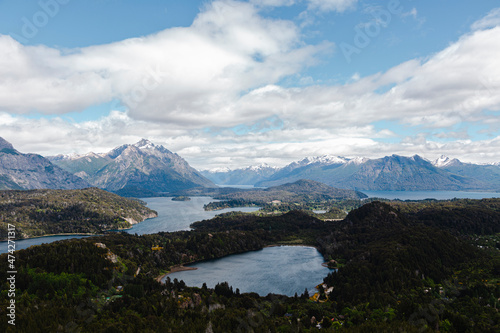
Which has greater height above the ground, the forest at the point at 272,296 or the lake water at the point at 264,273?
the forest at the point at 272,296

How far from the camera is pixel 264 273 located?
157125mm

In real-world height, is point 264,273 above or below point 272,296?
below

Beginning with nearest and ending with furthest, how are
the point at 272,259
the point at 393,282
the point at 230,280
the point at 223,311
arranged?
1. the point at 223,311
2. the point at 393,282
3. the point at 230,280
4. the point at 272,259

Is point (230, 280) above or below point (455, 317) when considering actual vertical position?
below

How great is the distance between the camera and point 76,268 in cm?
12275

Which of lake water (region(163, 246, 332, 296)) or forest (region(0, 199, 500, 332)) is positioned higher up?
forest (region(0, 199, 500, 332))

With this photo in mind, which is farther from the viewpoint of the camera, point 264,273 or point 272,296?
point 264,273

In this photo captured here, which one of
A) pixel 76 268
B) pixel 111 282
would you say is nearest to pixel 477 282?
pixel 111 282

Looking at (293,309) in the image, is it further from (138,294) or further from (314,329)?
(138,294)

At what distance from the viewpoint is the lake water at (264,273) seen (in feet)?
443

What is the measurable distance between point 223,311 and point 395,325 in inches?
1887

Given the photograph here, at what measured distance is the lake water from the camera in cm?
13500

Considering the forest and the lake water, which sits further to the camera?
the lake water

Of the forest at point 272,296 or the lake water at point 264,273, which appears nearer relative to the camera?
the forest at point 272,296
